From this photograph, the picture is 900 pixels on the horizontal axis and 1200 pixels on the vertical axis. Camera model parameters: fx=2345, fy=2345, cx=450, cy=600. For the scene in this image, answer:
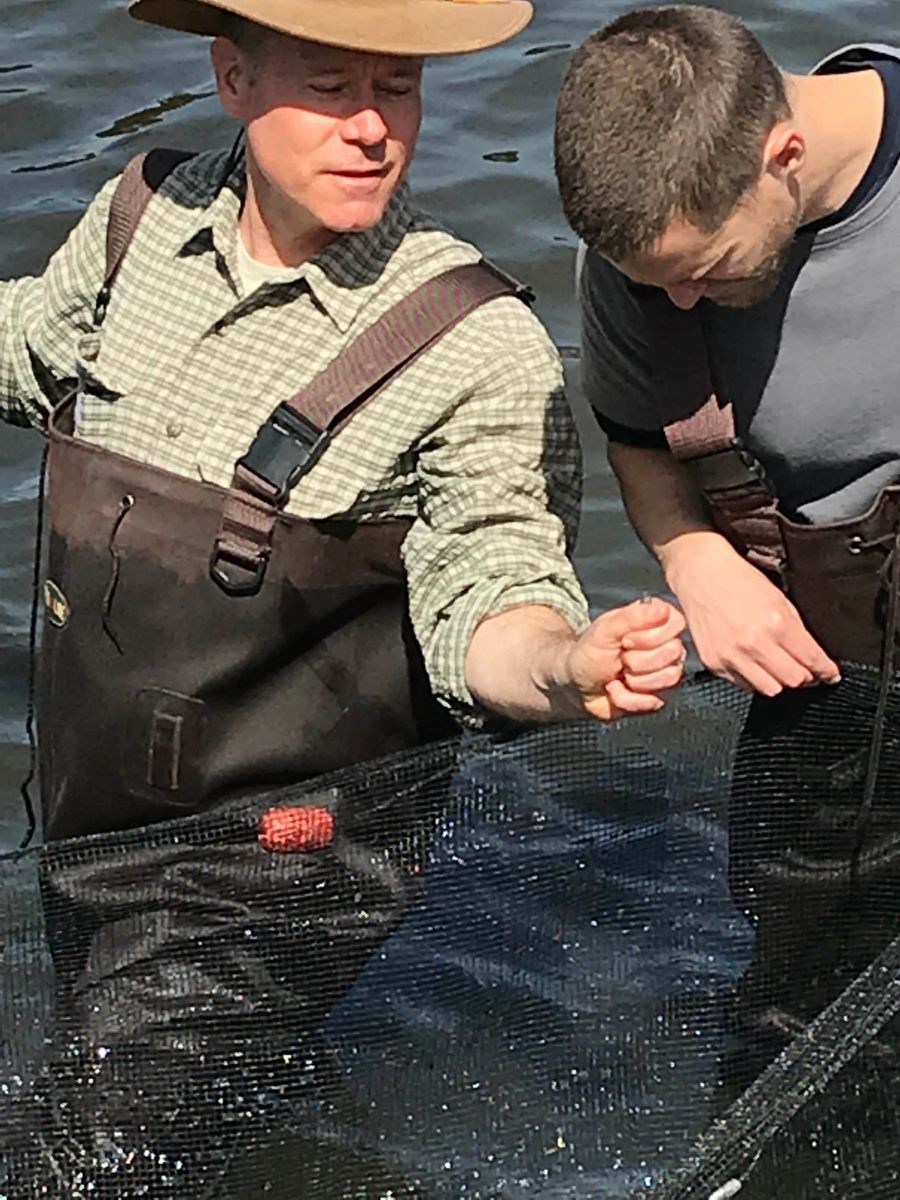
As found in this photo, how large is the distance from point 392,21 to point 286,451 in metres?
0.52

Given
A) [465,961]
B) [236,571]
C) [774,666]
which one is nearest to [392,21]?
[236,571]

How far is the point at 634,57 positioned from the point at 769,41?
420 cm

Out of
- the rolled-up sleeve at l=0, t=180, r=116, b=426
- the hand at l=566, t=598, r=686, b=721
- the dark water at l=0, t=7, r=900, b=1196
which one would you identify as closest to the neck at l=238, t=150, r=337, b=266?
the rolled-up sleeve at l=0, t=180, r=116, b=426

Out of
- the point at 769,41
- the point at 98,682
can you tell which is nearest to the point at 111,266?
the point at 98,682

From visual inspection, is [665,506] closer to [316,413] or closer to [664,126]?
[316,413]

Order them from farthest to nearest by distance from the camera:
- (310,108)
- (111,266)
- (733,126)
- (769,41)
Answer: (769,41), (111,266), (310,108), (733,126)

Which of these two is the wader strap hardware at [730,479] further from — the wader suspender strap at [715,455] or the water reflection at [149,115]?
the water reflection at [149,115]

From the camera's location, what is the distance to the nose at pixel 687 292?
8.49ft

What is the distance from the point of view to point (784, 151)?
251 centimetres

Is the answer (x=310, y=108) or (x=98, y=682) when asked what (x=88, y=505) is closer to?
(x=98, y=682)

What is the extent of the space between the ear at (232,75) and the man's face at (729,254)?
592 mm

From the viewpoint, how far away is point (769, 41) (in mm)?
6535

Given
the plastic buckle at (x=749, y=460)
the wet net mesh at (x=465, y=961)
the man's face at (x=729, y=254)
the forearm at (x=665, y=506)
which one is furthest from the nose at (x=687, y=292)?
the wet net mesh at (x=465, y=961)

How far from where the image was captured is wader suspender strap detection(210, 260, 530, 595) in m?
2.79
